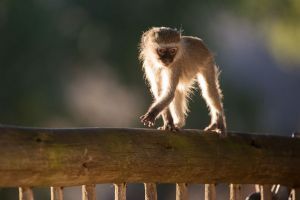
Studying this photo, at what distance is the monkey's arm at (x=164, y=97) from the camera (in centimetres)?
490

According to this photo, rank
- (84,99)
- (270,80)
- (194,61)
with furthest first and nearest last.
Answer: (270,80) < (84,99) < (194,61)

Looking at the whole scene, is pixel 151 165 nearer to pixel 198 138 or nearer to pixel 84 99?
pixel 198 138

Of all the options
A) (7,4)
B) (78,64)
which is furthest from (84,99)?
(7,4)

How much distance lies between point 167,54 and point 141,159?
4.18 feet

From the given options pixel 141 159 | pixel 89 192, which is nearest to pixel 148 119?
pixel 141 159

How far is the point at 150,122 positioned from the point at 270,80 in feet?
35.9

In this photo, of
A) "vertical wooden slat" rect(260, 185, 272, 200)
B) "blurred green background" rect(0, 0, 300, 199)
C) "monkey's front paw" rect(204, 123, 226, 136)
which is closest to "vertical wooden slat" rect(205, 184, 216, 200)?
"monkey's front paw" rect(204, 123, 226, 136)

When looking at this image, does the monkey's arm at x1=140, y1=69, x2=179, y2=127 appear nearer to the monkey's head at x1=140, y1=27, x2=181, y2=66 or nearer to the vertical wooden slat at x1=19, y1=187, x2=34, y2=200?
the monkey's head at x1=140, y1=27, x2=181, y2=66

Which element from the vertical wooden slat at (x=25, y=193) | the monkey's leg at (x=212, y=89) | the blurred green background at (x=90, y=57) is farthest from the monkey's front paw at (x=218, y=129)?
the blurred green background at (x=90, y=57)

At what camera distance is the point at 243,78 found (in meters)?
14.2

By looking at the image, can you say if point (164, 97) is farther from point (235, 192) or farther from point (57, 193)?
point (57, 193)

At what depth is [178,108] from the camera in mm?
5492

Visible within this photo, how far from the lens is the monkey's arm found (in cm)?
490

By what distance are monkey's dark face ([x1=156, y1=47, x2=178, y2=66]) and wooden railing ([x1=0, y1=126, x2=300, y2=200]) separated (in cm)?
78
